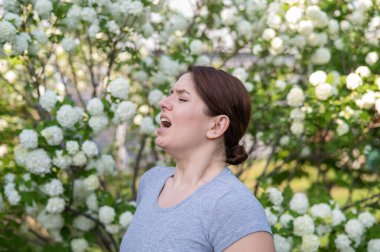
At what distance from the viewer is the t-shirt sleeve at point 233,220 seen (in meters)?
1.73

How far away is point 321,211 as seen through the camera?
312 cm

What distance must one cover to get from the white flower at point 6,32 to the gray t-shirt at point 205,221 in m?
1.54

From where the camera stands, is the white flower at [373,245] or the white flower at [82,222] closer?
the white flower at [373,245]

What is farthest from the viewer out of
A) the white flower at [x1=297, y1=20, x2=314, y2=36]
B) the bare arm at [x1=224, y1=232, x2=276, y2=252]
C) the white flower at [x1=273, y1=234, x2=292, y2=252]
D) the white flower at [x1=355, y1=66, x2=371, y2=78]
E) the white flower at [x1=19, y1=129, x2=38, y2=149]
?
the white flower at [x1=297, y1=20, x2=314, y2=36]

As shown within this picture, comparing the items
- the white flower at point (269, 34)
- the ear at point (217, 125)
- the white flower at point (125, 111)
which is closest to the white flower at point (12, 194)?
the white flower at point (125, 111)

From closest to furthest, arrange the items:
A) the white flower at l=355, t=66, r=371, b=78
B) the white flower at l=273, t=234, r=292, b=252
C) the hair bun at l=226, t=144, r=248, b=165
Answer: the hair bun at l=226, t=144, r=248, b=165 < the white flower at l=273, t=234, r=292, b=252 < the white flower at l=355, t=66, r=371, b=78

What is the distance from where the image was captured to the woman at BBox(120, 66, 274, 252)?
5.82 ft

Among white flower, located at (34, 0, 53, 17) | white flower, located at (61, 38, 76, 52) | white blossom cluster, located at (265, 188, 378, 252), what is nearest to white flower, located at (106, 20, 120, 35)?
white flower, located at (61, 38, 76, 52)

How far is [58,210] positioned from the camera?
3.20 metres

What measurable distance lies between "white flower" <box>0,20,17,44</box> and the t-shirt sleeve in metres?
1.79

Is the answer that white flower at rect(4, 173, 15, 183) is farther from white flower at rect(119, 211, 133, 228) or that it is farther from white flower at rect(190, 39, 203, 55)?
white flower at rect(190, 39, 203, 55)

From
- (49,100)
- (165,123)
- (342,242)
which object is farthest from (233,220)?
(49,100)

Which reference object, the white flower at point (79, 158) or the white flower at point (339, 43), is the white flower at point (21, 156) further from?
the white flower at point (339, 43)

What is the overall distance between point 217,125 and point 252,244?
47cm
